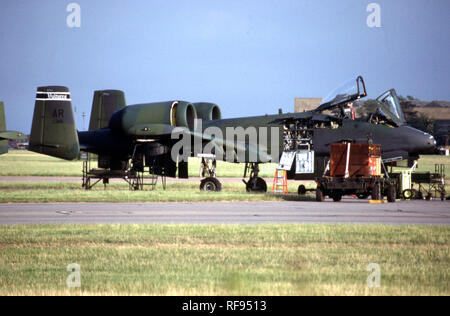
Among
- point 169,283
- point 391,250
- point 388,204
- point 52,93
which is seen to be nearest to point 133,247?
point 169,283

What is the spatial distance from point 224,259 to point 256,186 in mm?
15074

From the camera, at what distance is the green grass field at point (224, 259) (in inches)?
289

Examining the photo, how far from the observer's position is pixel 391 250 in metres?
10.1

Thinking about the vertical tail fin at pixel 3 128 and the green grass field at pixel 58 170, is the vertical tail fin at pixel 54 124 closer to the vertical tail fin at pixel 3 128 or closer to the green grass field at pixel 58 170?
the vertical tail fin at pixel 3 128

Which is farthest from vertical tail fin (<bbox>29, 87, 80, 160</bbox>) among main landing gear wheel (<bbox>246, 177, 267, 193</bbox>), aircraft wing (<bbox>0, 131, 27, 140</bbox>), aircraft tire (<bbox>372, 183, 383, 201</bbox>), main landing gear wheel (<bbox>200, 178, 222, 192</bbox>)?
aircraft tire (<bbox>372, 183, 383, 201</bbox>)

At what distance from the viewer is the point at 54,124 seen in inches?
941

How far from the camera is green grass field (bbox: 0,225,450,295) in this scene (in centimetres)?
733

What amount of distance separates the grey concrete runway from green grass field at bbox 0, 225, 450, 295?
1.53 metres

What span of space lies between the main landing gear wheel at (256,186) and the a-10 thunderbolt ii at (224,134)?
0.04 meters

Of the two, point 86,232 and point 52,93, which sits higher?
point 52,93
